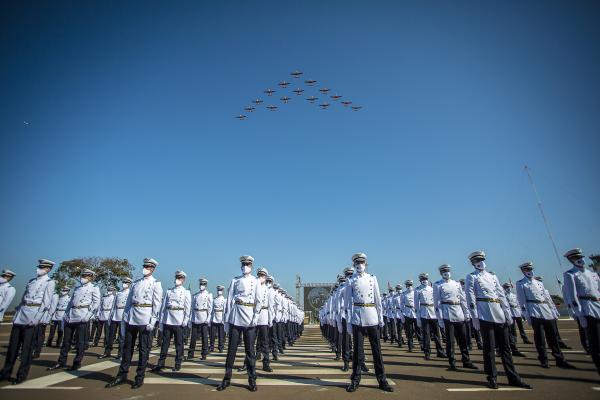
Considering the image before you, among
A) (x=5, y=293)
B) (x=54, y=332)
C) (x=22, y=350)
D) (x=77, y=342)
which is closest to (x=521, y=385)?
(x=22, y=350)

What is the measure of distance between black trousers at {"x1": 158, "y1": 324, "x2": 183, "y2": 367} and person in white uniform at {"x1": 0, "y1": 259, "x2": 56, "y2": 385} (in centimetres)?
280

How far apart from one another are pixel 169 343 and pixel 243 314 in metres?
3.50

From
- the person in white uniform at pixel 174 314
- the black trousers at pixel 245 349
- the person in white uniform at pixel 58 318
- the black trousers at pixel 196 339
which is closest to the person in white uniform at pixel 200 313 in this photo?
the black trousers at pixel 196 339

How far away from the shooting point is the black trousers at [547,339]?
810 cm

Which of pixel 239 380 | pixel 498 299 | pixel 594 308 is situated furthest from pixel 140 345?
pixel 594 308

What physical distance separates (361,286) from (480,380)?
3.28 metres

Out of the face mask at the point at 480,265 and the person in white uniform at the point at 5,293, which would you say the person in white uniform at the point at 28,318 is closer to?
the person in white uniform at the point at 5,293

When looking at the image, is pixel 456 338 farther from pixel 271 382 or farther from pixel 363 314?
pixel 271 382

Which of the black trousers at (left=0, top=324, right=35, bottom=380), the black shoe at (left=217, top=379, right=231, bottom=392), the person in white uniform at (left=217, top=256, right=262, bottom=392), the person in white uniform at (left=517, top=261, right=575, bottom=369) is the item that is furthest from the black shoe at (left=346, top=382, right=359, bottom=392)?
the black trousers at (left=0, top=324, right=35, bottom=380)

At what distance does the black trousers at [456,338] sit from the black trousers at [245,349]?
531cm

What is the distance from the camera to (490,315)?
6809 millimetres

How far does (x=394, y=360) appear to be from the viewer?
10.2 meters

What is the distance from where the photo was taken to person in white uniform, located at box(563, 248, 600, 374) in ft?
21.2

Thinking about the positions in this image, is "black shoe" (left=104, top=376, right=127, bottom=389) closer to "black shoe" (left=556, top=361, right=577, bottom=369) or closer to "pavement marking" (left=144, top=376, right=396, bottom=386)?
"pavement marking" (left=144, top=376, right=396, bottom=386)
